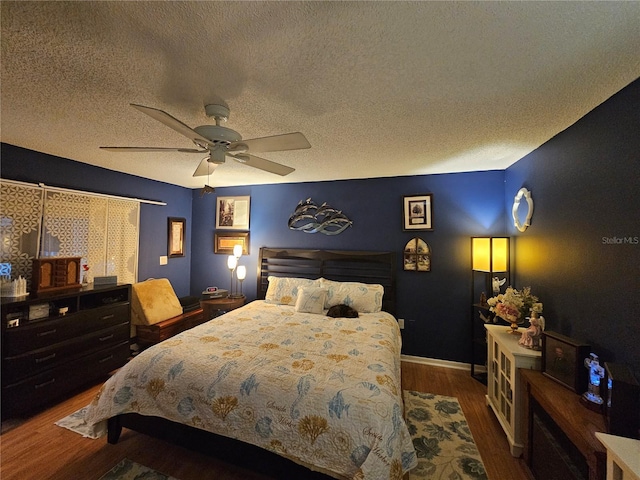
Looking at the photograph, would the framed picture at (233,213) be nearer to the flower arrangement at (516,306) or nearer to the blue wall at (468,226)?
the blue wall at (468,226)

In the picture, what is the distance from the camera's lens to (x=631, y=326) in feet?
4.49

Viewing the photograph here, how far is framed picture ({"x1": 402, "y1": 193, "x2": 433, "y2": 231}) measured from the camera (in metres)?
3.31

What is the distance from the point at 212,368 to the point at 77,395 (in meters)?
1.97

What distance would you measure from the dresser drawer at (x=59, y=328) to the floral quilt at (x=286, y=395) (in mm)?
905

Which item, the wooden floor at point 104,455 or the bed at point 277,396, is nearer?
the bed at point 277,396

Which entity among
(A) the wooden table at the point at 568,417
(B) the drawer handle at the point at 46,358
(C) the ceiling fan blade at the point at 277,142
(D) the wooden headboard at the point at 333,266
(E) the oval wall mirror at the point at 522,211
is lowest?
(B) the drawer handle at the point at 46,358

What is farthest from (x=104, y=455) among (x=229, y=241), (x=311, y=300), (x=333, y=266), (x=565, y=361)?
(x=565, y=361)

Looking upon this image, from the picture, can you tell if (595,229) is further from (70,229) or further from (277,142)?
(70,229)

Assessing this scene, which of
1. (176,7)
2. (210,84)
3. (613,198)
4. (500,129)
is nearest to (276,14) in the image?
(176,7)

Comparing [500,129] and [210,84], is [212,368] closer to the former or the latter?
[210,84]

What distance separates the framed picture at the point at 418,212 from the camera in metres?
3.31

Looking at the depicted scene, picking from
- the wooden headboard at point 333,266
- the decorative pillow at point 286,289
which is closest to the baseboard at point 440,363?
the wooden headboard at point 333,266

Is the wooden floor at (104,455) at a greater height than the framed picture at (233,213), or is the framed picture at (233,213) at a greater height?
the framed picture at (233,213)

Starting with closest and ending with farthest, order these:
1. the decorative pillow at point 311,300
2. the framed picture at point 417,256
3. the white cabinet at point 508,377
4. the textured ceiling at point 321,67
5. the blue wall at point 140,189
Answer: the textured ceiling at point 321,67 → the white cabinet at point 508,377 → the blue wall at point 140,189 → the decorative pillow at point 311,300 → the framed picture at point 417,256
